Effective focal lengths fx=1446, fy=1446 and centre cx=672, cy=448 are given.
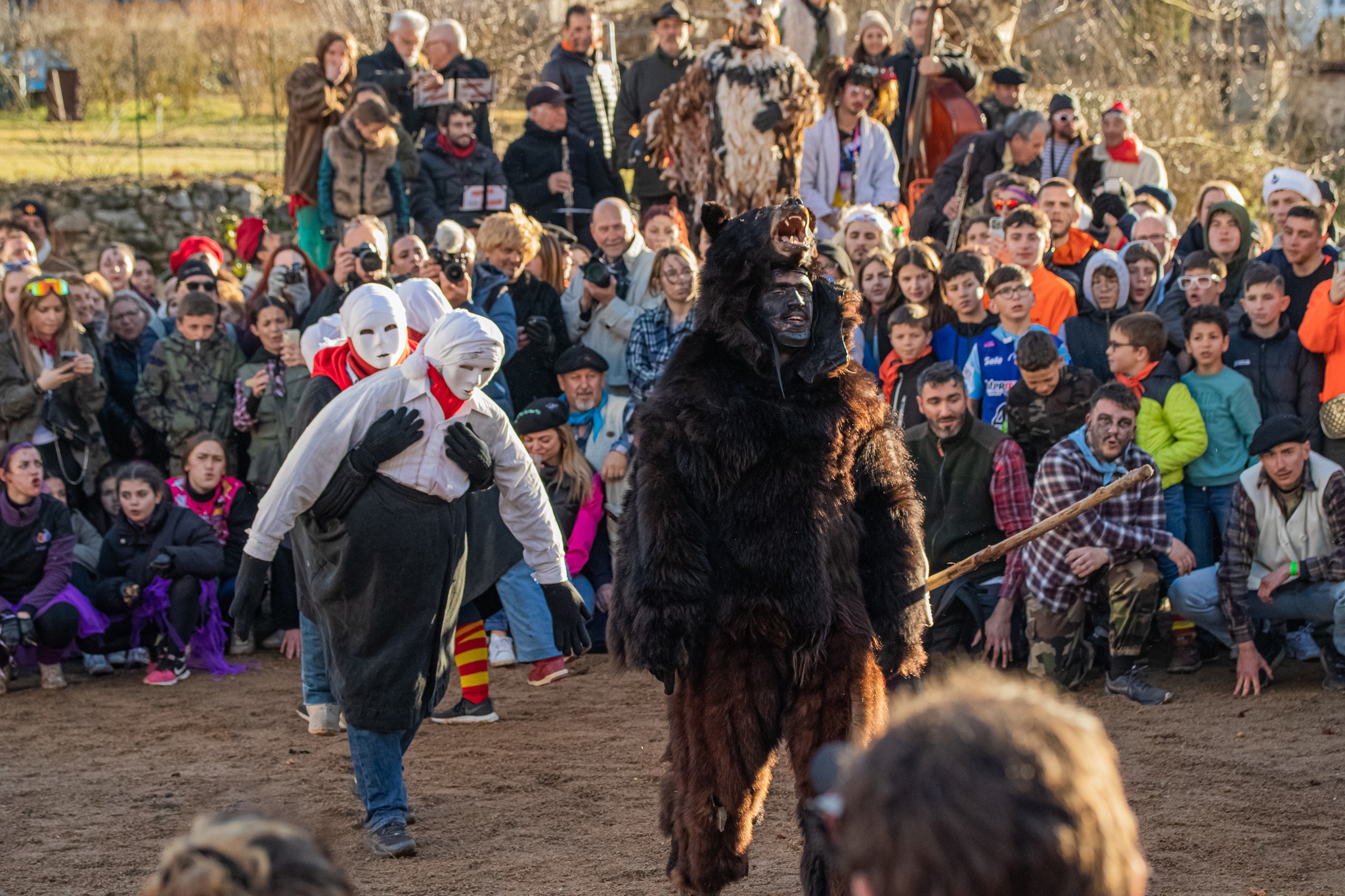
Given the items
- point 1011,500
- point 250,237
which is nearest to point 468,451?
point 1011,500

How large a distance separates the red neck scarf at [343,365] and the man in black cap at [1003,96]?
7.28 metres

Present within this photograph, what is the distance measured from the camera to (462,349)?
4746mm

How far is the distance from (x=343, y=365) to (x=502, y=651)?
9.01 feet

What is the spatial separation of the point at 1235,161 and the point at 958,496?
37.0 feet

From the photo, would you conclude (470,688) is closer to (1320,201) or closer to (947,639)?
(947,639)

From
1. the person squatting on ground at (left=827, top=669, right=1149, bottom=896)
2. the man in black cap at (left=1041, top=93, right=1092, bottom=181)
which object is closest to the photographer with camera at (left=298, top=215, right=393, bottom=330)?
the man in black cap at (left=1041, top=93, right=1092, bottom=181)

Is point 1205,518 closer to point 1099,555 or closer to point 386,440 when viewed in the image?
point 1099,555

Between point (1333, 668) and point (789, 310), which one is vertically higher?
point (789, 310)

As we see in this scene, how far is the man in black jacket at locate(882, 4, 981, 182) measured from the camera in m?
11.0

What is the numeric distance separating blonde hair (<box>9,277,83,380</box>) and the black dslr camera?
73.5 inches

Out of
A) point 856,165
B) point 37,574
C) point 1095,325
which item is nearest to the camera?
point 37,574

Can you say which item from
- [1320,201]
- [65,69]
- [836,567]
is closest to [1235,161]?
[1320,201]

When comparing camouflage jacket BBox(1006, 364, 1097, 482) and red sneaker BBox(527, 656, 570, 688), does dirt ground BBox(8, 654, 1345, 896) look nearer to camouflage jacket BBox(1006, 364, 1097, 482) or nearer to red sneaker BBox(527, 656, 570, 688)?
red sneaker BBox(527, 656, 570, 688)

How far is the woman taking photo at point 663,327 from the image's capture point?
778 cm
